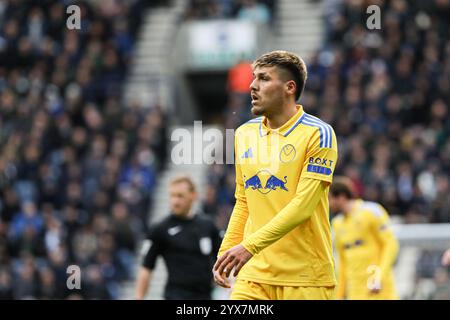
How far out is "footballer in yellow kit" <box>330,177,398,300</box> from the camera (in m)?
10.8

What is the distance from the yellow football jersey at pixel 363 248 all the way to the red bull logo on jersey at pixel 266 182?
4.32 meters

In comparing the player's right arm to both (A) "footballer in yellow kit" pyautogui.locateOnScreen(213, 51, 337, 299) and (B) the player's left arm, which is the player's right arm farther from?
(B) the player's left arm

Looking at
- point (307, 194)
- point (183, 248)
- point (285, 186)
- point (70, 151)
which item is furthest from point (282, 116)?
point (70, 151)

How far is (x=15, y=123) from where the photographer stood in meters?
20.9

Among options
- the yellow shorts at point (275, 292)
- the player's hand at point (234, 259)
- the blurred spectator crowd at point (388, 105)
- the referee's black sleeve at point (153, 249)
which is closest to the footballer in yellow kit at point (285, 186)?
the yellow shorts at point (275, 292)

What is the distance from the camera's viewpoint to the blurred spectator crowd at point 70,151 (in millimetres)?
17641

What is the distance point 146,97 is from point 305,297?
53.7 ft

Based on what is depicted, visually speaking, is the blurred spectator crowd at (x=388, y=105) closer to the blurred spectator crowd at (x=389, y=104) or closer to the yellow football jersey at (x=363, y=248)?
the blurred spectator crowd at (x=389, y=104)

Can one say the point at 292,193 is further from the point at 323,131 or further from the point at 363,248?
the point at 363,248

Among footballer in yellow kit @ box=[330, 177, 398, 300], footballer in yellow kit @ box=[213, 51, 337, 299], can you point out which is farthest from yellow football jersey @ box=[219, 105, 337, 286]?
footballer in yellow kit @ box=[330, 177, 398, 300]

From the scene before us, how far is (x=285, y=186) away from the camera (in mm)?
6602
